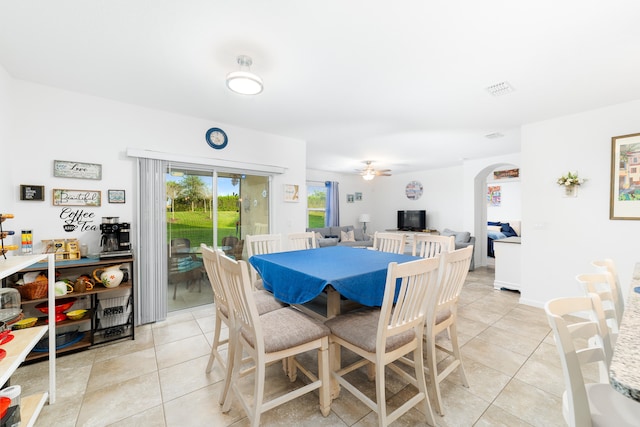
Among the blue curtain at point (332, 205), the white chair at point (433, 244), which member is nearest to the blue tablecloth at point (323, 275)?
the white chair at point (433, 244)

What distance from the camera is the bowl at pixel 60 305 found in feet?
7.67

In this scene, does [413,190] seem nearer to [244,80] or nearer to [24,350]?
[244,80]

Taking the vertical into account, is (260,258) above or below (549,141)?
below

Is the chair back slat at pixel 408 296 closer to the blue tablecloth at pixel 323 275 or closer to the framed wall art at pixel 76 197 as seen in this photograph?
the blue tablecloth at pixel 323 275

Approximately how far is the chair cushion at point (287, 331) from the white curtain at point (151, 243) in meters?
1.97

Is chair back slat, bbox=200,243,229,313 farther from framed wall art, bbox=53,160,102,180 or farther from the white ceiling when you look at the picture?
framed wall art, bbox=53,160,102,180

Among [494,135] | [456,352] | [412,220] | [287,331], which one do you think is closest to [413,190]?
[412,220]

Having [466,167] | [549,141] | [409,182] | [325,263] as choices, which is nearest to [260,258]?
[325,263]

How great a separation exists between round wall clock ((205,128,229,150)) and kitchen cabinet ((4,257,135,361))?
5.55 ft

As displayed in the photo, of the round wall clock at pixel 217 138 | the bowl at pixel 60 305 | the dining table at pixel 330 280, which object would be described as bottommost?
the bowl at pixel 60 305

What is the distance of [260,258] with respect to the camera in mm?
2418

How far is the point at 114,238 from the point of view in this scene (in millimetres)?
2748

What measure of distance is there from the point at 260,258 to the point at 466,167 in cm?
553

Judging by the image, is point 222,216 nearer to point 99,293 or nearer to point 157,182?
point 157,182
